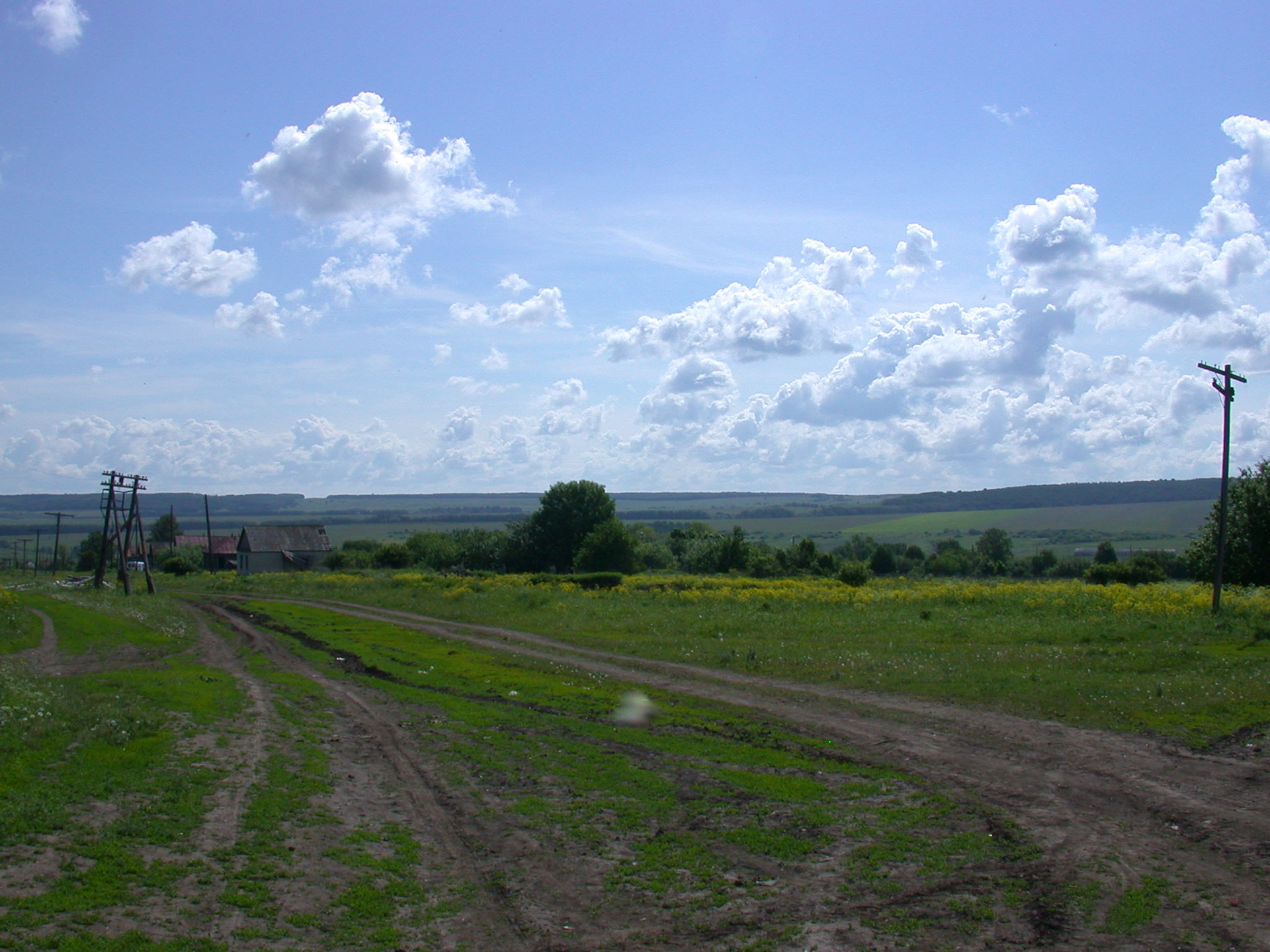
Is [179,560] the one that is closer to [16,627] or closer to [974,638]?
[16,627]

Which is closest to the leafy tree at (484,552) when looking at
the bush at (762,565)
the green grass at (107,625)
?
the bush at (762,565)

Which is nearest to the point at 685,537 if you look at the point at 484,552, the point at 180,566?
the point at 484,552

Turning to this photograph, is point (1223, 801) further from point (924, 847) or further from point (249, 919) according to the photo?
point (249, 919)

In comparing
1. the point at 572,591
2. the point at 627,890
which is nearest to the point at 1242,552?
the point at 572,591

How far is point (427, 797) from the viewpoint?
1199cm

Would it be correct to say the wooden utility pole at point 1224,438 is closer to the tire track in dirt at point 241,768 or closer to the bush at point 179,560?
the tire track in dirt at point 241,768

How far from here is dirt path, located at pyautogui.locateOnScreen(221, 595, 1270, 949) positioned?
367 inches

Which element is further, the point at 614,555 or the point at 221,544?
the point at 221,544

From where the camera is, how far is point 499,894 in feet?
28.6

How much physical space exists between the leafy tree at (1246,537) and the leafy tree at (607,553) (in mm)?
40506

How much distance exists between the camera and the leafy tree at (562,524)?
278 feet

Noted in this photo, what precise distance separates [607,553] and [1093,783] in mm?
63544

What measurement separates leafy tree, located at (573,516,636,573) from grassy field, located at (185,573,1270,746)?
2165 centimetres

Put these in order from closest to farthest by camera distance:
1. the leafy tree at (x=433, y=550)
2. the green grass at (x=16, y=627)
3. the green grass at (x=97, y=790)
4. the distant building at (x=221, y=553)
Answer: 1. the green grass at (x=97, y=790)
2. the green grass at (x=16, y=627)
3. the leafy tree at (x=433, y=550)
4. the distant building at (x=221, y=553)
